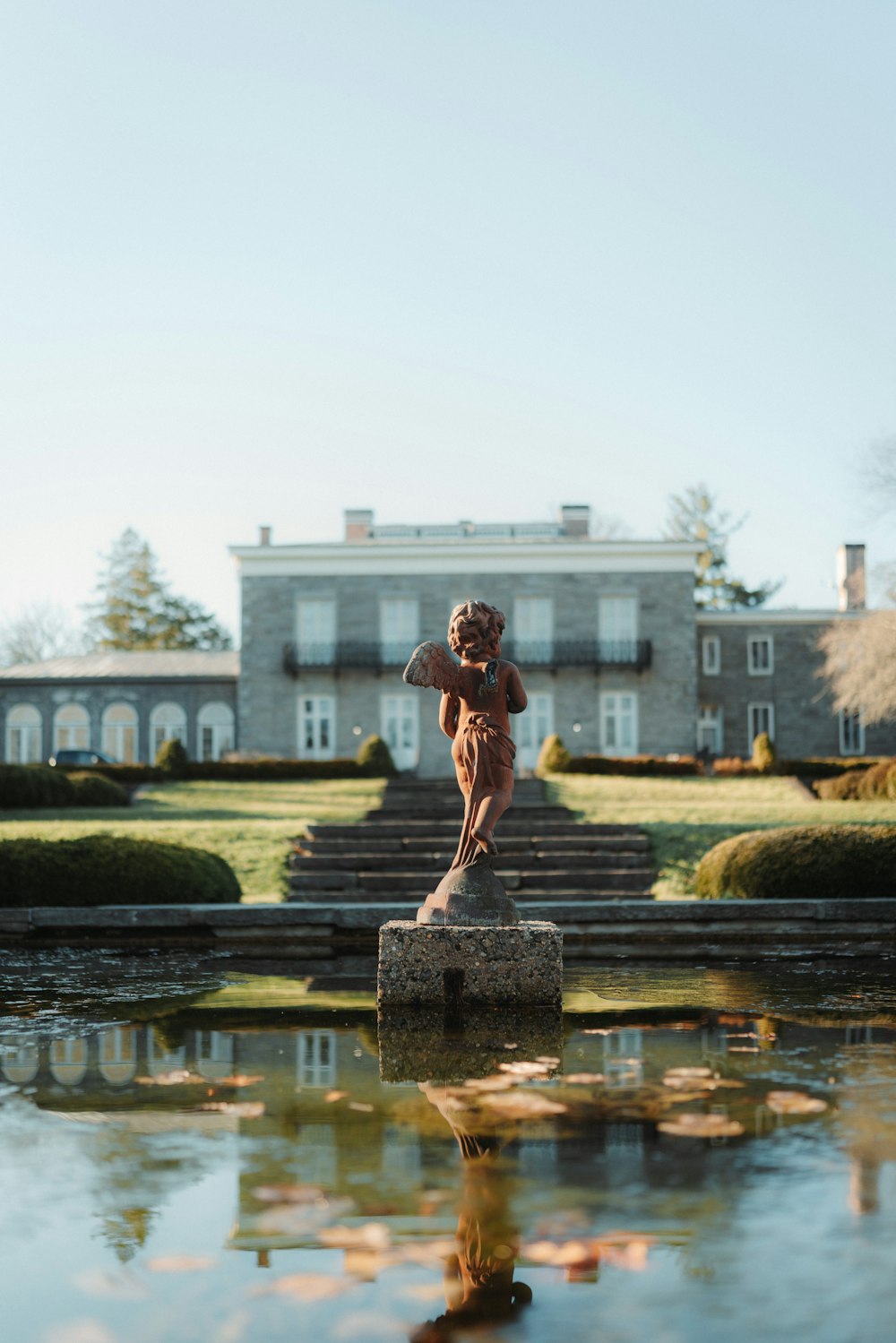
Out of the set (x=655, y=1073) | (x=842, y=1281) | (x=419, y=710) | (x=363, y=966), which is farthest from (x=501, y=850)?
(x=419, y=710)

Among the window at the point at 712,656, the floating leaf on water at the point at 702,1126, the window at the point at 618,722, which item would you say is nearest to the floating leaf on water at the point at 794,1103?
the floating leaf on water at the point at 702,1126

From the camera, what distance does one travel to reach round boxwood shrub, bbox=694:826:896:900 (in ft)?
32.8

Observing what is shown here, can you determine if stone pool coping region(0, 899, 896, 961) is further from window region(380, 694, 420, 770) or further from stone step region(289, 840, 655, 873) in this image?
window region(380, 694, 420, 770)

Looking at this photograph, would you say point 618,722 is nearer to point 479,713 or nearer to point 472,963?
point 479,713

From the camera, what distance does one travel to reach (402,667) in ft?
119

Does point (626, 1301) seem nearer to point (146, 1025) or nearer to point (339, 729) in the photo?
point (146, 1025)

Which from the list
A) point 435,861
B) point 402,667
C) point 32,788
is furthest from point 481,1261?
point 402,667

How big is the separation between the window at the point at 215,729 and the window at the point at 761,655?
17067mm

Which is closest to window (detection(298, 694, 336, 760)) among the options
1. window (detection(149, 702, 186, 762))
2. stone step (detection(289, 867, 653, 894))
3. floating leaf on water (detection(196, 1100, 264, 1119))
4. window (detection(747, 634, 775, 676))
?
window (detection(149, 702, 186, 762))

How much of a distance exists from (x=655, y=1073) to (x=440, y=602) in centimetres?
3363

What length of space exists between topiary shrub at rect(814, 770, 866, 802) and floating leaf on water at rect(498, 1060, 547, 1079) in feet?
69.3

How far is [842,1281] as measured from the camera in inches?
99.9

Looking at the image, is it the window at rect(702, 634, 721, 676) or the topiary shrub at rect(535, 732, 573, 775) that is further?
the window at rect(702, 634, 721, 676)

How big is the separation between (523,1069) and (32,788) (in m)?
20.2
